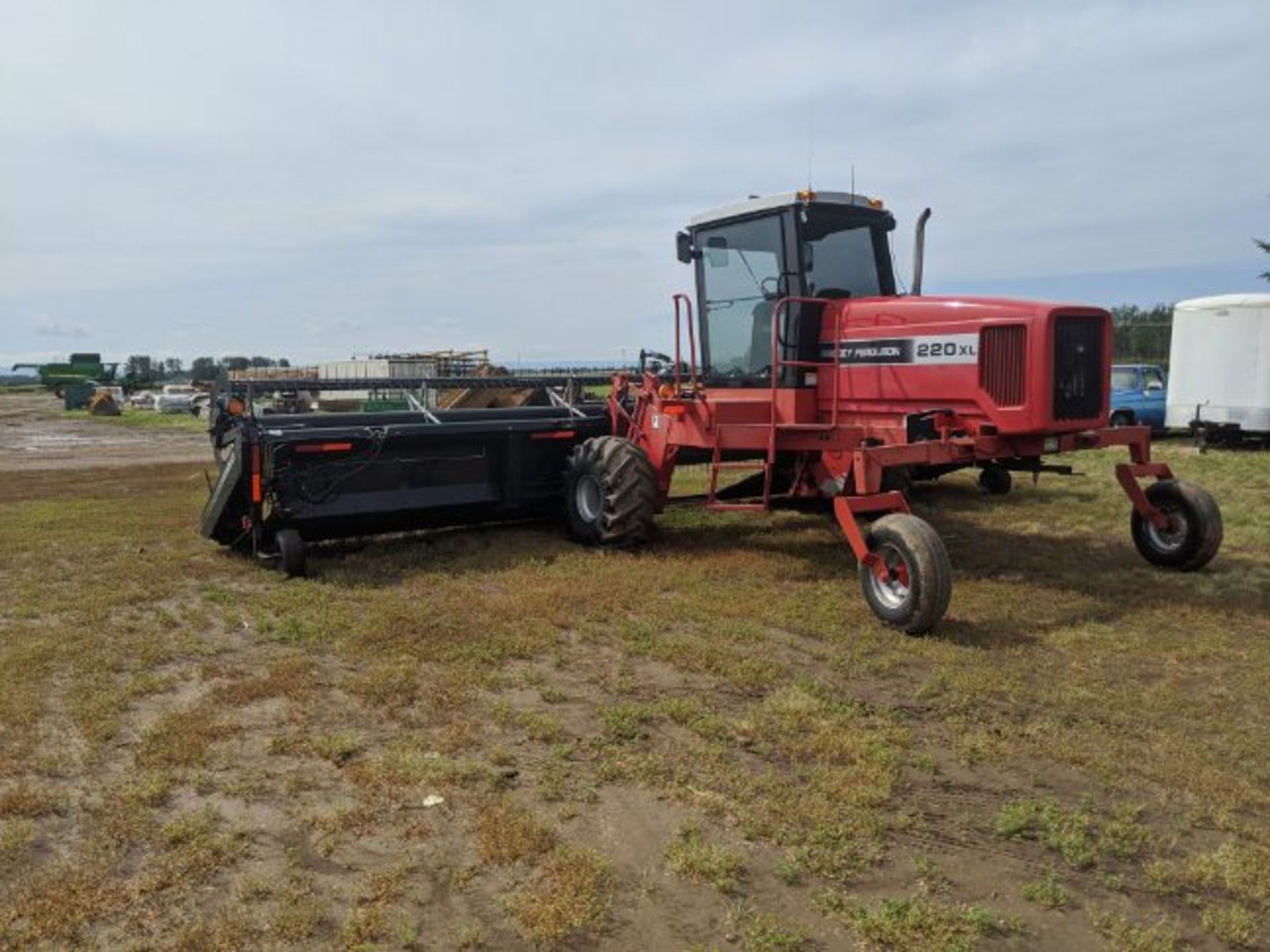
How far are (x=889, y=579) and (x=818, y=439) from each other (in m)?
1.78

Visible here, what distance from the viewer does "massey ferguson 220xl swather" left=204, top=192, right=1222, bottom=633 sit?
22.7ft

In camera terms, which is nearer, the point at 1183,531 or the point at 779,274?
the point at 1183,531

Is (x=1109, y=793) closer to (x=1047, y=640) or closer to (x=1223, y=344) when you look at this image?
(x=1047, y=640)

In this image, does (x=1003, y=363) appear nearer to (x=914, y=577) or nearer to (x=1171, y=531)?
(x=914, y=577)

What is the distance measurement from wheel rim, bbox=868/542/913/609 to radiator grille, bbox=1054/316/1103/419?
1.60m

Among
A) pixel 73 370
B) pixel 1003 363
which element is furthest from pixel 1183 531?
pixel 73 370

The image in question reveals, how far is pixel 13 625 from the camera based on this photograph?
6312 mm

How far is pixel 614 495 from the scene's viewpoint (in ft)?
28.2

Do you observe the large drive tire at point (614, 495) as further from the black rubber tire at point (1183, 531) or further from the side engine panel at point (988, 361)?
the black rubber tire at point (1183, 531)

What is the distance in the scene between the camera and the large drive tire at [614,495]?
8.59 m

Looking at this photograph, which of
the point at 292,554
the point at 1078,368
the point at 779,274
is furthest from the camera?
the point at 779,274

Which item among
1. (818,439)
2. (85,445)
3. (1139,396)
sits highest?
(818,439)

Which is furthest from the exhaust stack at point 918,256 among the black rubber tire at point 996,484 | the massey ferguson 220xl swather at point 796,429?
the black rubber tire at point 996,484

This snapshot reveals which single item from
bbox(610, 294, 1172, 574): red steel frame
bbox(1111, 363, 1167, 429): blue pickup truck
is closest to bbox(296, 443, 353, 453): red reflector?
bbox(610, 294, 1172, 574): red steel frame
